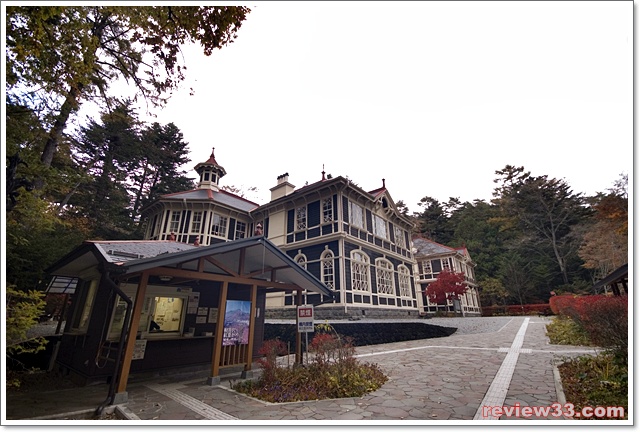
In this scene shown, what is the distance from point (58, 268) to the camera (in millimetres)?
7090

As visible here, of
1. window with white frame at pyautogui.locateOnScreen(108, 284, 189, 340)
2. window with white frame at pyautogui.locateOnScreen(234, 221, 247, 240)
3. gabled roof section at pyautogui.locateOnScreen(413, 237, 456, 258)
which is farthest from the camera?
gabled roof section at pyautogui.locateOnScreen(413, 237, 456, 258)

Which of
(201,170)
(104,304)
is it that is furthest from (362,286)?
(201,170)

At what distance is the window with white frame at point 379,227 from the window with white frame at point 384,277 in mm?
1661

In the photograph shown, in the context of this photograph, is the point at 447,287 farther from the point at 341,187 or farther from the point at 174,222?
the point at 174,222

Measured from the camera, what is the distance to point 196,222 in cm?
1877

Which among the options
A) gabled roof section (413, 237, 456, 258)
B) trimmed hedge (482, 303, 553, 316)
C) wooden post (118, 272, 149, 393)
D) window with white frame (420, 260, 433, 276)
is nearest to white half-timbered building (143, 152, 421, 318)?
Answer: wooden post (118, 272, 149, 393)

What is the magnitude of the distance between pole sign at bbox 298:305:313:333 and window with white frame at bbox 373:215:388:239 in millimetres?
12319

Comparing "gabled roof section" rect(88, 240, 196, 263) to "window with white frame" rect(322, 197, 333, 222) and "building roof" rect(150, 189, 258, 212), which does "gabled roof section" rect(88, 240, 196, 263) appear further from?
"building roof" rect(150, 189, 258, 212)

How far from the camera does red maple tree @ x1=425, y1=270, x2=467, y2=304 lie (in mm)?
22812

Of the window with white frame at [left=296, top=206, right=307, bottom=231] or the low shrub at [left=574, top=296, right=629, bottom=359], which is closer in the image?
the low shrub at [left=574, top=296, right=629, bottom=359]

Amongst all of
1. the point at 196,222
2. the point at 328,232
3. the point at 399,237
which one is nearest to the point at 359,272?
the point at 328,232

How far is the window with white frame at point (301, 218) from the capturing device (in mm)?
16781
